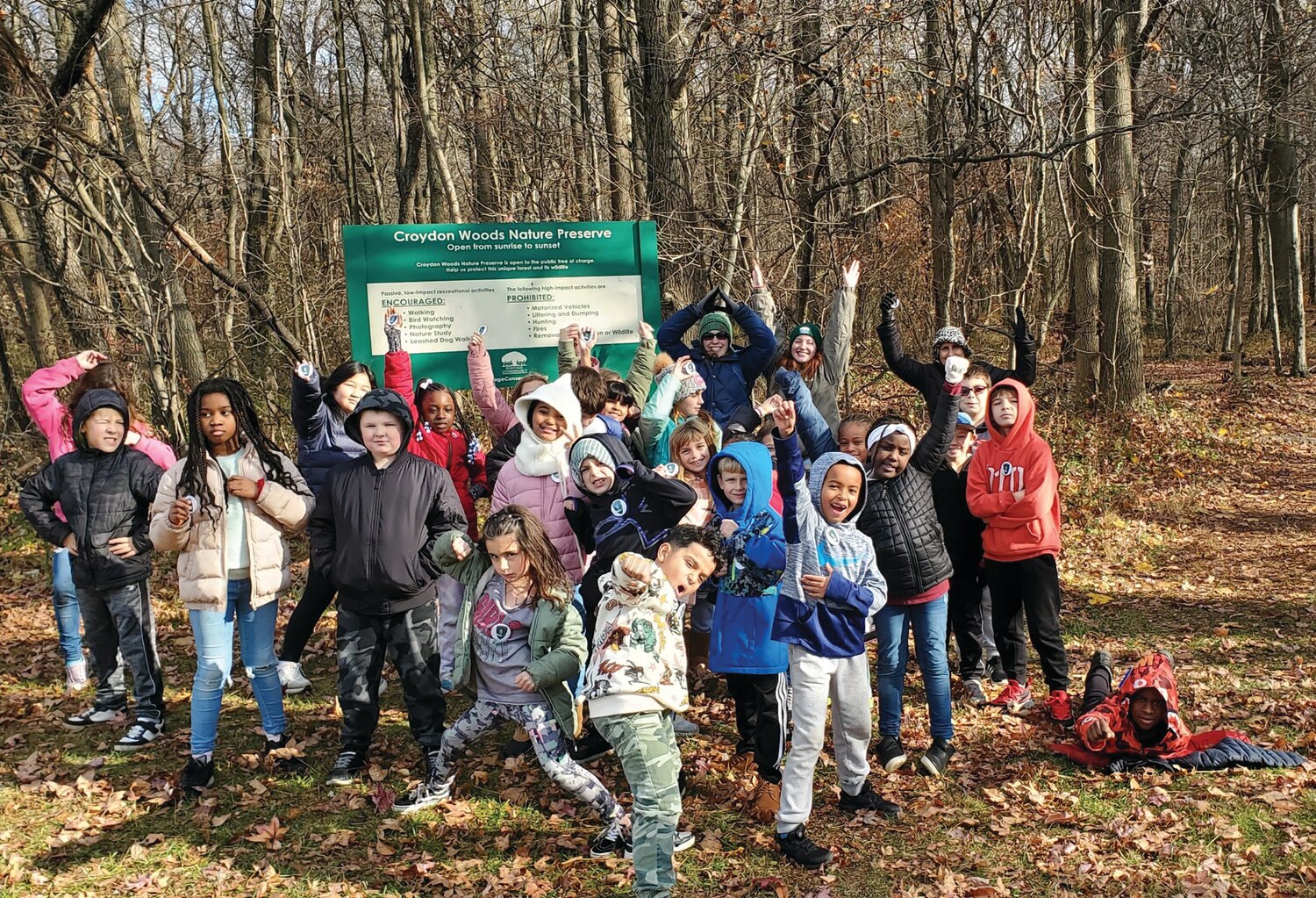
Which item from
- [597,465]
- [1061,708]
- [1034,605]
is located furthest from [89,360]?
[1061,708]

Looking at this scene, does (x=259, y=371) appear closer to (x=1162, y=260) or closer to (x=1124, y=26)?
(x=1124, y=26)

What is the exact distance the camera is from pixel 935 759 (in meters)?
5.05

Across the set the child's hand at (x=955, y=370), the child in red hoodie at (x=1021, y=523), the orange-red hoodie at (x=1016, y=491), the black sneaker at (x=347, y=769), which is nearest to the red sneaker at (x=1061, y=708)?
the child in red hoodie at (x=1021, y=523)

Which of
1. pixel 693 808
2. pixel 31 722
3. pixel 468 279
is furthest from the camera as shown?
pixel 468 279

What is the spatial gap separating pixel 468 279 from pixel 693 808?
4.66 m

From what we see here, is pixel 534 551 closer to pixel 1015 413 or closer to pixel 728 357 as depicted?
pixel 1015 413

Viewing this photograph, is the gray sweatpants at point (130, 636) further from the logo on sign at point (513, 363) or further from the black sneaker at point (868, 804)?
the black sneaker at point (868, 804)

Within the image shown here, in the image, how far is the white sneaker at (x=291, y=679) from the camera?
6.36 metres

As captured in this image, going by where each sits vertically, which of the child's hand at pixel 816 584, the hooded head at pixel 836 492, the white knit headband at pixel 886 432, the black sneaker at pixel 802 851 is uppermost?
the white knit headband at pixel 886 432

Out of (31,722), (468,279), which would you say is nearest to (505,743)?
(31,722)

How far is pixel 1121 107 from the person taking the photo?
41.8 ft

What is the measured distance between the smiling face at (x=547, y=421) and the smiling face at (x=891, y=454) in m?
1.71

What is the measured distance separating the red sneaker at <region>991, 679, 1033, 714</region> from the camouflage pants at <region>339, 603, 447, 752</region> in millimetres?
3268

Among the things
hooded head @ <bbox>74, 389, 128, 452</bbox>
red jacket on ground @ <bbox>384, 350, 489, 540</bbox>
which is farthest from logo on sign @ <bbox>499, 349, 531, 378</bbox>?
hooded head @ <bbox>74, 389, 128, 452</bbox>
